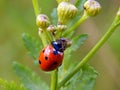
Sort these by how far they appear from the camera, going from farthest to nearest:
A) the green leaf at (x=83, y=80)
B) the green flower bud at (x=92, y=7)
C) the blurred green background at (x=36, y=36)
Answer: the blurred green background at (x=36, y=36) < the green leaf at (x=83, y=80) < the green flower bud at (x=92, y=7)

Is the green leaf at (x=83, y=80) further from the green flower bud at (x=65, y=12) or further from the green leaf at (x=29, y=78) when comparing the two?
the green flower bud at (x=65, y=12)

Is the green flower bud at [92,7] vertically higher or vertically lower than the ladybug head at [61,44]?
higher

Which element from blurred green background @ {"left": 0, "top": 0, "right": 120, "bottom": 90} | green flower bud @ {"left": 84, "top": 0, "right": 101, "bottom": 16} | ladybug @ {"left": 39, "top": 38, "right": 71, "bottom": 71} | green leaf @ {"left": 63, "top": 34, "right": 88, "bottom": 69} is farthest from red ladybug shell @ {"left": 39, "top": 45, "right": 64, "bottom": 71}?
blurred green background @ {"left": 0, "top": 0, "right": 120, "bottom": 90}

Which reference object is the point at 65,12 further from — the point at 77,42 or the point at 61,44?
the point at 77,42

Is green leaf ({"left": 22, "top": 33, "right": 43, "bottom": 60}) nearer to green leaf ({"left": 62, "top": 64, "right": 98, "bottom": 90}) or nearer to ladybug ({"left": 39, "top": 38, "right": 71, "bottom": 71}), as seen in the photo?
ladybug ({"left": 39, "top": 38, "right": 71, "bottom": 71})

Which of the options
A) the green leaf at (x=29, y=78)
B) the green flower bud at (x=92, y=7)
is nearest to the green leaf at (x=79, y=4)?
the green flower bud at (x=92, y=7)

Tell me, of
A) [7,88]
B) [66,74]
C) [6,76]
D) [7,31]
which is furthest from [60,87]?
[7,31]
